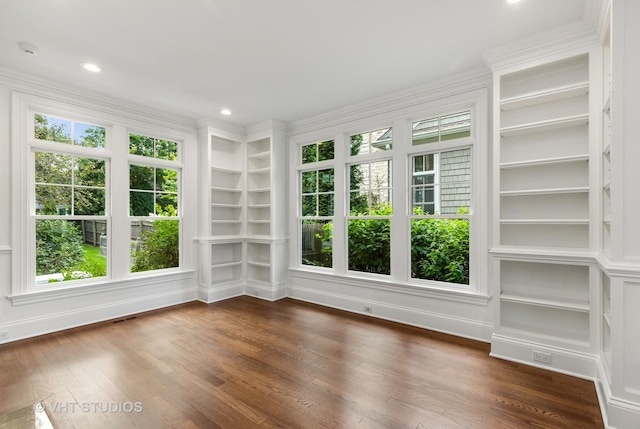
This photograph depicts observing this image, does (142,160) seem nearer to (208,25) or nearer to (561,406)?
(208,25)

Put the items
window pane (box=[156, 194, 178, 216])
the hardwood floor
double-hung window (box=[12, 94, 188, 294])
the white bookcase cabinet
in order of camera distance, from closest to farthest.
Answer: the hardwood floor → the white bookcase cabinet → double-hung window (box=[12, 94, 188, 294]) → window pane (box=[156, 194, 178, 216])

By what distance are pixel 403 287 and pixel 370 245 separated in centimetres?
76

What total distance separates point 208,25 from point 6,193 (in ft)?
9.28

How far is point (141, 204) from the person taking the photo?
4496mm

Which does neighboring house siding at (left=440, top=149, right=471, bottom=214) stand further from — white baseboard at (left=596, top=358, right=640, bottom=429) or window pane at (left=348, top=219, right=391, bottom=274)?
white baseboard at (left=596, top=358, right=640, bottom=429)

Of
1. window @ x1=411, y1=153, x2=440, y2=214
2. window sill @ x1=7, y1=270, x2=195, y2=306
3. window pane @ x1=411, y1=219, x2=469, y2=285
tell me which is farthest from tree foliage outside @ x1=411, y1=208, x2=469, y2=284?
window sill @ x1=7, y1=270, x2=195, y2=306

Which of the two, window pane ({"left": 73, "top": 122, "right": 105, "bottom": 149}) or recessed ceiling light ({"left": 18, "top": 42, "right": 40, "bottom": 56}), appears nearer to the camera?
recessed ceiling light ({"left": 18, "top": 42, "right": 40, "bottom": 56})

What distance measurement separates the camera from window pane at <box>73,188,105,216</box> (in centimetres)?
389

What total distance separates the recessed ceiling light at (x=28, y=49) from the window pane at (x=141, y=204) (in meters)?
1.87

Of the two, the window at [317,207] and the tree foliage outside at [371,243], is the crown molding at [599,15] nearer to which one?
the tree foliage outside at [371,243]

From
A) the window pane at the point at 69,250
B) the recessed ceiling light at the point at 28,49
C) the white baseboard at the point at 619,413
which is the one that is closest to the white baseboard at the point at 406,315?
the white baseboard at the point at 619,413

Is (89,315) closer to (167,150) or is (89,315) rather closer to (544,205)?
(167,150)

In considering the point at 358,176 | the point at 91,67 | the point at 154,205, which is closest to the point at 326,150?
the point at 358,176

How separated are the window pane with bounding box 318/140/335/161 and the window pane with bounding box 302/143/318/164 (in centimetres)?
8
